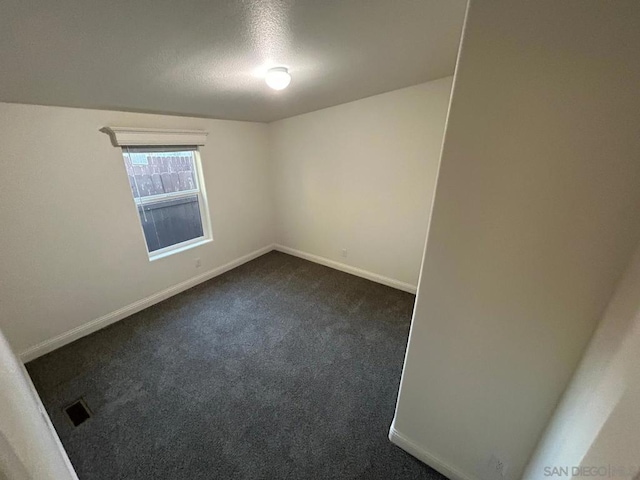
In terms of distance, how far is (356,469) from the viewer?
51.6 inches

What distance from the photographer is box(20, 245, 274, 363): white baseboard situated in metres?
2.01

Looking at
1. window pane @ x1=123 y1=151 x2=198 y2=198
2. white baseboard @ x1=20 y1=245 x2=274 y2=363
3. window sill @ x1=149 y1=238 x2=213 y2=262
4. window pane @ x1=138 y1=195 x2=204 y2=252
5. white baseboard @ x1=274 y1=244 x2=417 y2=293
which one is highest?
window pane @ x1=123 y1=151 x2=198 y2=198

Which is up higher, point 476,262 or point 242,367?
point 476,262

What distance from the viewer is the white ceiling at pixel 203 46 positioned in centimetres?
91

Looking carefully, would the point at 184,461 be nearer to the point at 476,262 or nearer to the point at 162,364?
the point at 162,364

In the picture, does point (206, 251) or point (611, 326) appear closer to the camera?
point (611, 326)

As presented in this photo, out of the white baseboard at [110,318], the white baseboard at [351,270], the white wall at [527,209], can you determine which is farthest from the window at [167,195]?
the white wall at [527,209]

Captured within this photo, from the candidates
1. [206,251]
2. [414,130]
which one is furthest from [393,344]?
[206,251]

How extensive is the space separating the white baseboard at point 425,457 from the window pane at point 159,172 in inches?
115

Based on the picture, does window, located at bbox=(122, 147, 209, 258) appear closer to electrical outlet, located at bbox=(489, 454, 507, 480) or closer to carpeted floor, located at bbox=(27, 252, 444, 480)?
carpeted floor, located at bbox=(27, 252, 444, 480)

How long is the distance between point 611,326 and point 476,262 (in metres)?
0.38

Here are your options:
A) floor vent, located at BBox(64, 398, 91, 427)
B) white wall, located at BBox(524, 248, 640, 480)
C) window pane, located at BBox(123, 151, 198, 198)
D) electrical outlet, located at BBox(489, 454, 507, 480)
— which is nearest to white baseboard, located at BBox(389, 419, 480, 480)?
electrical outlet, located at BBox(489, 454, 507, 480)

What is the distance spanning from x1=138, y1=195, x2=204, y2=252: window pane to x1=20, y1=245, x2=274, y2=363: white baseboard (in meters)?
0.50

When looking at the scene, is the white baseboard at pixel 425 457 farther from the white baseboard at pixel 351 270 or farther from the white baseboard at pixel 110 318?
the white baseboard at pixel 110 318
